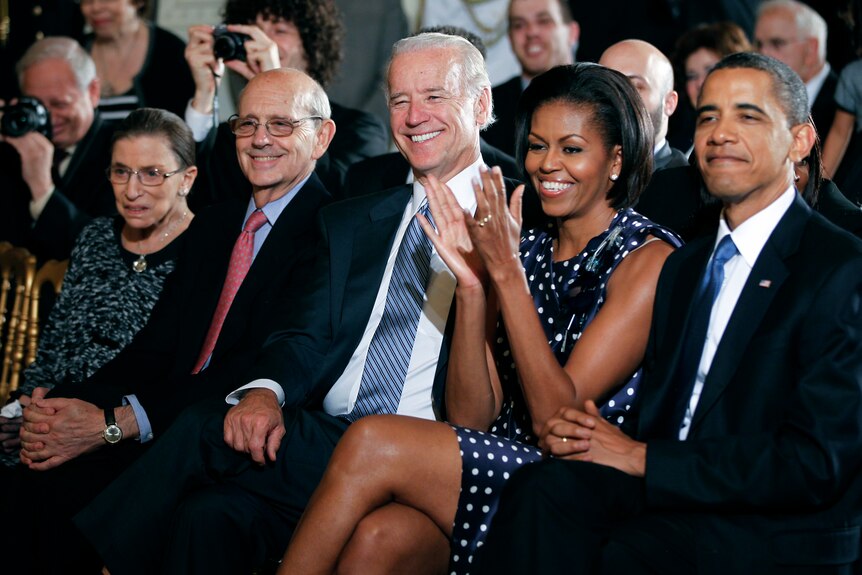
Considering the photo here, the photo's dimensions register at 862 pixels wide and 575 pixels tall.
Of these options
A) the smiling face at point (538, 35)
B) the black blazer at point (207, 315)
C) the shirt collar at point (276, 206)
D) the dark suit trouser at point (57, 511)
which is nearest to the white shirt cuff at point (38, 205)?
the black blazer at point (207, 315)

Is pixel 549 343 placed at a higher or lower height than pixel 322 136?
lower

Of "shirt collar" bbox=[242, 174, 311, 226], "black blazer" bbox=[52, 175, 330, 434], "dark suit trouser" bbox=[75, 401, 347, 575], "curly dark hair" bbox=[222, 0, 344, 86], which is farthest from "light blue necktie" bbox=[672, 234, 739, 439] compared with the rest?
"curly dark hair" bbox=[222, 0, 344, 86]

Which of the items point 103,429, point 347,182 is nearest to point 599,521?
point 103,429

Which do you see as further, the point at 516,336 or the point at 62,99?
the point at 62,99

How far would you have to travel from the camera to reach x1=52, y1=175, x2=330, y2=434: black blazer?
2832 millimetres

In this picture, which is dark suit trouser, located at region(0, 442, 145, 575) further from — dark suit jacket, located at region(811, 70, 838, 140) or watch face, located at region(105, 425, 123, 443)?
dark suit jacket, located at region(811, 70, 838, 140)

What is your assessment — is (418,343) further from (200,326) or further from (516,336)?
(200,326)

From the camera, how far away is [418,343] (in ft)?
8.73

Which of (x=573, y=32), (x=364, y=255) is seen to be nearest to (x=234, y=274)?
(x=364, y=255)

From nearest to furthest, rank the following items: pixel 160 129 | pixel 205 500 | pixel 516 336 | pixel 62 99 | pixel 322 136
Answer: pixel 516 336 → pixel 205 500 → pixel 322 136 → pixel 160 129 → pixel 62 99

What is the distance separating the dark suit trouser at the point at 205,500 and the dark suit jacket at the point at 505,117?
1782 millimetres

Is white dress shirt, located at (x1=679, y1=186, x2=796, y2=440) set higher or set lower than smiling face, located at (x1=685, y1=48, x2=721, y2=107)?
lower

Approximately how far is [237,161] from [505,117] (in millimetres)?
1038

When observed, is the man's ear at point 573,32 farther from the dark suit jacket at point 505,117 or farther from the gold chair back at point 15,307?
the gold chair back at point 15,307
